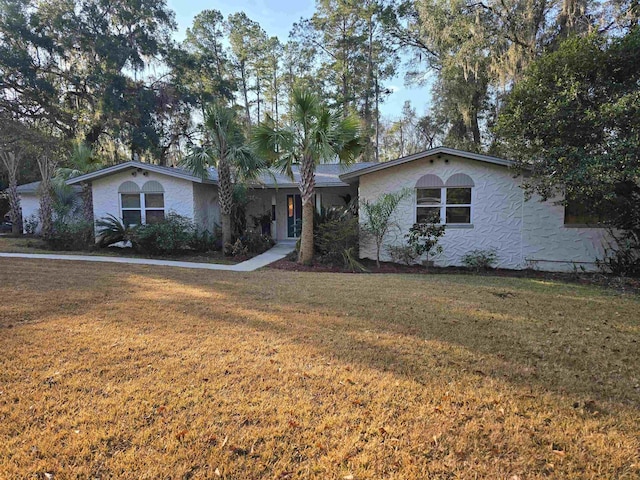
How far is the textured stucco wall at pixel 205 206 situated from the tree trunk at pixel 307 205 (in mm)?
Answer: 4504

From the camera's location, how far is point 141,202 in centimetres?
1281

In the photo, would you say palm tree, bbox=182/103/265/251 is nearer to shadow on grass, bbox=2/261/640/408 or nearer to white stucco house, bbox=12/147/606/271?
white stucco house, bbox=12/147/606/271

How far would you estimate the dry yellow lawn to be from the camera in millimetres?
2289

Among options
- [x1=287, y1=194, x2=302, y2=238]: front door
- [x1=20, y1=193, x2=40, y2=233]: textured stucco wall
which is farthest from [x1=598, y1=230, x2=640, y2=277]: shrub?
[x1=20, y1=193, x2=40, y2=233]: textured stucco wall

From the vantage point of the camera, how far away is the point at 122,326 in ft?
15.0

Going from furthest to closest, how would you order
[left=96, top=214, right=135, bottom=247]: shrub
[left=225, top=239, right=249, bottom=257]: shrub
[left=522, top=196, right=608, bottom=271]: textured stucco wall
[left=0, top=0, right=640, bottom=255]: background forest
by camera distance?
[left=96, top=214, right=135, bottom=247]: shrub
[left=225, top=239, right=249, bottom=257]: shrub
[left=522, top=196, right=608, bottom=271]: textured stucco wall
[left=0, top=0, right=640, bottom=255]: background forest

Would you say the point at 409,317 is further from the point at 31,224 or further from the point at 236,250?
the point at 31,224

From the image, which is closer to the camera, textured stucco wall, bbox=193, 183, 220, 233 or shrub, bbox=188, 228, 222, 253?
shrub, bbox=188, 228, 222, 253

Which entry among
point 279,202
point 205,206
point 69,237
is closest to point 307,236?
point 205,206

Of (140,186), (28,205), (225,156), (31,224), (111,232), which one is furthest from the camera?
(28,205)

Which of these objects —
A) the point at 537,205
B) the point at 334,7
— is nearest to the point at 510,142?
the point at 537,205

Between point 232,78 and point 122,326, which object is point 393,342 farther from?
point 232,78

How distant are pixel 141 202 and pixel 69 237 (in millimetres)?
2609

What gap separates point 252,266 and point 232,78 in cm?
2346
